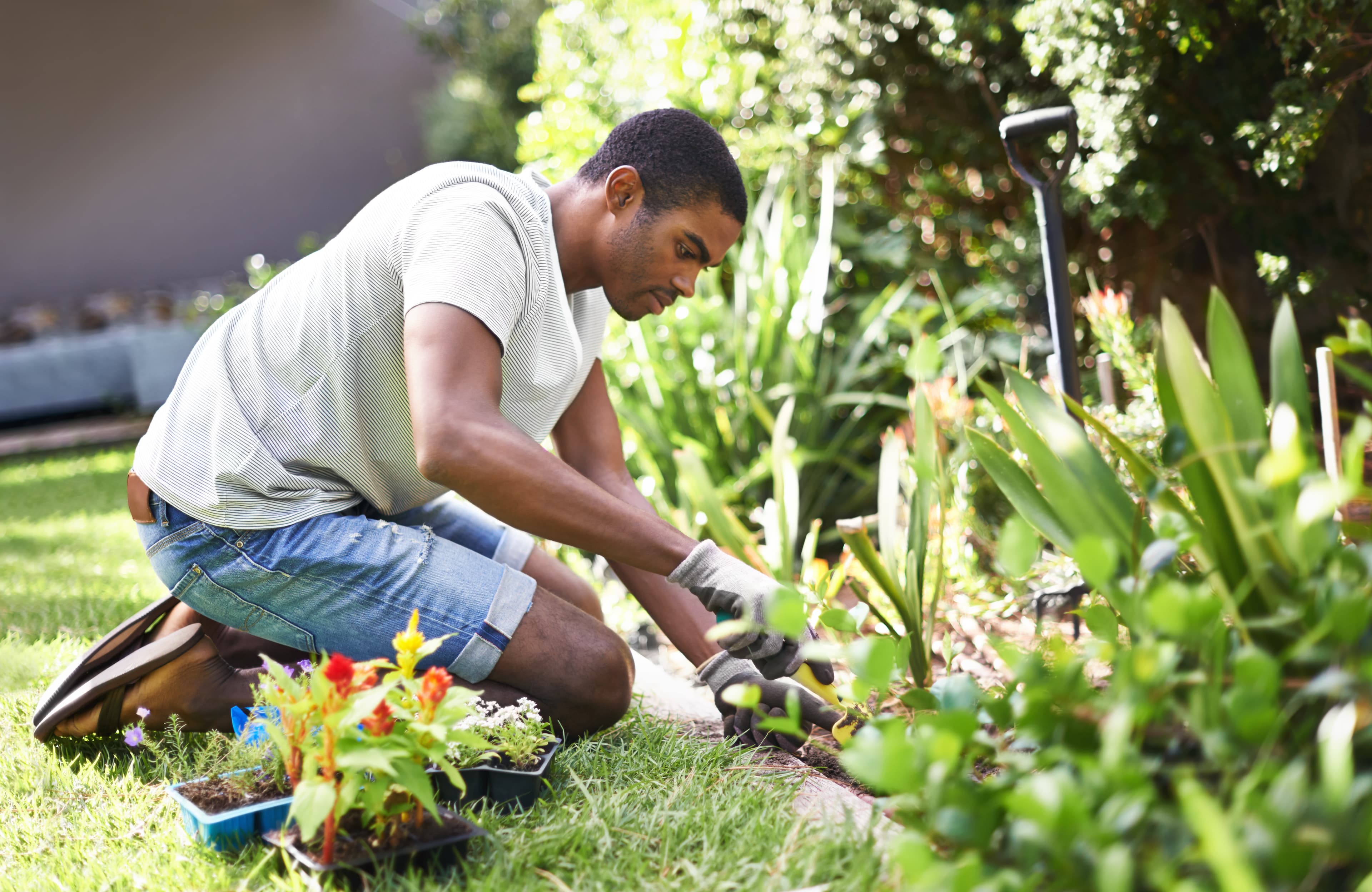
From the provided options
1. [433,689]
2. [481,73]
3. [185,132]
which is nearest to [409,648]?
[433,689]

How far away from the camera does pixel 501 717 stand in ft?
4.93

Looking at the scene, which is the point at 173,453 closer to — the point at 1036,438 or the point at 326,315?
the point at 326,315

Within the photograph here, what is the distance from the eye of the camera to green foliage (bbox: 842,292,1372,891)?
2.57ft

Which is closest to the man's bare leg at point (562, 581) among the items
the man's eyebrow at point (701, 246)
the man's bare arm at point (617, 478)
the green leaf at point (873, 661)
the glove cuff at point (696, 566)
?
the man's bare arm at point (617, 478)

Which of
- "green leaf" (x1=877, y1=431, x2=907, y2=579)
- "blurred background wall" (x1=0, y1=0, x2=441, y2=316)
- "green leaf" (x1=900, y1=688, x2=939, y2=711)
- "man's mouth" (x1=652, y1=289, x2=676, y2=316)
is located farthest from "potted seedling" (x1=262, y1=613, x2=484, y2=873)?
"blurred background wall" (x1=0, y1=0, x2=441, y2=316)

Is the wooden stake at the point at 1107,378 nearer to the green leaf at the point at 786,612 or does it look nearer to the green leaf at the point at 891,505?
the green leaf at the point at 891,505

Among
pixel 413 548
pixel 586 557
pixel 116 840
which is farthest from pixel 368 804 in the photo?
pixel 586 557

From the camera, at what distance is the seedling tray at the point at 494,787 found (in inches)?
58.6

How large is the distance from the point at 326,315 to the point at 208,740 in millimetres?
766

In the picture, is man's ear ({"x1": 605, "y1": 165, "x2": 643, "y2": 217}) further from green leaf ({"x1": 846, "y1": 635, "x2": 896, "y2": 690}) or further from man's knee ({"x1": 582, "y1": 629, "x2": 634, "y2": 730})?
green leaf ({"x1": 846, "y1": 635, "x2": 896, "y2": 690})

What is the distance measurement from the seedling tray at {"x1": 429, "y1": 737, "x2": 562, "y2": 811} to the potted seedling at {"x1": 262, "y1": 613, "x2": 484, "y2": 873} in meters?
0.15

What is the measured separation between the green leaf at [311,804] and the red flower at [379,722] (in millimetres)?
79

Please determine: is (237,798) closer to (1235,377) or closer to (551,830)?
(551,830)

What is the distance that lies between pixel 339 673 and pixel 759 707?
762 millimetres
